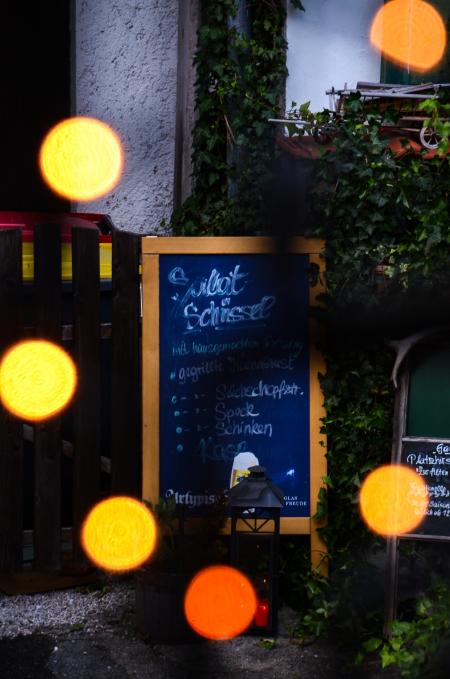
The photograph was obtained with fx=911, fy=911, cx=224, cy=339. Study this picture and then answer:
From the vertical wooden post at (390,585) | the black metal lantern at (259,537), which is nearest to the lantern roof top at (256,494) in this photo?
the black metal lantern at (259,537)

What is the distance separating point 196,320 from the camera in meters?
4.08

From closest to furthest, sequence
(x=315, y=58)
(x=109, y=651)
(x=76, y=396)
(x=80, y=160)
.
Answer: (x=80, y=160) → (x=109, y=651) → (x=76, y=396) → (x=315, y=58)

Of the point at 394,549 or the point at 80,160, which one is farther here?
the point at 394,549

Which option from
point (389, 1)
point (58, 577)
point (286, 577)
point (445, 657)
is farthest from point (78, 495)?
point (389, 1)

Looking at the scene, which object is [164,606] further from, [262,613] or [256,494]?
[256,494]

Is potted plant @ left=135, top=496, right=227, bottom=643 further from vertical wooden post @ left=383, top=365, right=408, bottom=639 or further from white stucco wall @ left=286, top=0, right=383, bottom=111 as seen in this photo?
white stucco wall @ left=286, top=0, right=383, bottom=111

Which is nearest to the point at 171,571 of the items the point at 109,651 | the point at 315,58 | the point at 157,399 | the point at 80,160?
the point at 109,651

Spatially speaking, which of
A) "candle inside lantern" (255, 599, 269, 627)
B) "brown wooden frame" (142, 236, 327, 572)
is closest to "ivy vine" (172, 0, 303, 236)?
"brown wooden frame" (142, 236, 327, 572)

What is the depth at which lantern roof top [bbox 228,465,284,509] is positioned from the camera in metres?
3.67

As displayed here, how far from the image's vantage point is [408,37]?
1.02 meters

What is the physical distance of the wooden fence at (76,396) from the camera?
4.34 metres

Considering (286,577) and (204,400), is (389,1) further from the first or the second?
(286,577)

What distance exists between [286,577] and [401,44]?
3.61m

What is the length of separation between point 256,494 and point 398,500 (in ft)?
1.90
